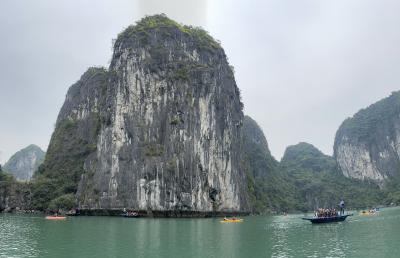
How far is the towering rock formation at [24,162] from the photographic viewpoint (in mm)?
178250

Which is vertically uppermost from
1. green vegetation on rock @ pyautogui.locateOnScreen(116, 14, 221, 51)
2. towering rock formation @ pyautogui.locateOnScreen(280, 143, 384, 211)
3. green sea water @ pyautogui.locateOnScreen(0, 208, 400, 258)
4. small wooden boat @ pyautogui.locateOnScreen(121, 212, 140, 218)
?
green vegetation on rock @ pyautogui.locateOnScreen(116, 14, 221, 51)

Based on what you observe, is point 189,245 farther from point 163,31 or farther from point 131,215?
point 163,31

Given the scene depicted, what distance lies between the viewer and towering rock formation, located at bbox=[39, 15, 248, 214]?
6378 cm

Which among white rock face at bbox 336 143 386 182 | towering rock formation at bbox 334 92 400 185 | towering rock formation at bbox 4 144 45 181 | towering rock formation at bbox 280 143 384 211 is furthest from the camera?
towering rock formation at bbox 4 144 45 181

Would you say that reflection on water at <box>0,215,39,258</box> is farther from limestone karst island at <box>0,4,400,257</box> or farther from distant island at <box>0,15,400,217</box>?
distant island at <box>0,15,400,217</box>

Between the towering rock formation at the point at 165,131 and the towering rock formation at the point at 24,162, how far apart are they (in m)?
106

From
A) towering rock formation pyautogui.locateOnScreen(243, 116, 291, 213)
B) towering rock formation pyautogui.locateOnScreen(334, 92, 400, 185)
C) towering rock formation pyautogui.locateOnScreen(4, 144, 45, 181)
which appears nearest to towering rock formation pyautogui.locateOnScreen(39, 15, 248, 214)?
towering rock formation pyautogui.locateOnScreen(243, 116, 291, 213)

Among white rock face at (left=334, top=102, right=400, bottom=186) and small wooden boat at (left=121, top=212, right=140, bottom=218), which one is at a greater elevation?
white rock face at (left=334, top=102, right=400, bottom=186)

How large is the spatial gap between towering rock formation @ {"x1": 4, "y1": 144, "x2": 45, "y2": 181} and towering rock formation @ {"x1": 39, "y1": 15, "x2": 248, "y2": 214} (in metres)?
106

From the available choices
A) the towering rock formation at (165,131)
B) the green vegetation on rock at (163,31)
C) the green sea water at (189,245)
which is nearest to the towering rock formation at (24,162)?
the towering rock formation at (165,131)

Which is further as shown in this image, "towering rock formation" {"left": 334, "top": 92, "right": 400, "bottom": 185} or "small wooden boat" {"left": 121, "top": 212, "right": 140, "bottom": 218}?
"towering rock formation" {"left": 334, "top": 92, "right": 400, "bottom": 185}

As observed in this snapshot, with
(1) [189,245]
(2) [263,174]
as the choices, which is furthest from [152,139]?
(2) [263,174]

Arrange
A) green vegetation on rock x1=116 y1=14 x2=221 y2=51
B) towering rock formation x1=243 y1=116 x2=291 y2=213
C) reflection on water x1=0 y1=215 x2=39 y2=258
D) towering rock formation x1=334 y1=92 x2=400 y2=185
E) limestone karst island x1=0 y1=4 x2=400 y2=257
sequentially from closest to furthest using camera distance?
reflection on water x1=0 y1=215 x2=39 y2=258 → limestone karst island x1=0 y1=4 x2=400 y2=257 → green vegetation on rock x1=116 y1=14 x2=221 y2=51 → towering rock formation x1=243 y1=116 x2=291 y2=213 → towering rock formation x1=334 y1=92 x2=400 y2=185

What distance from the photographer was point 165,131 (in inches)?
2625
